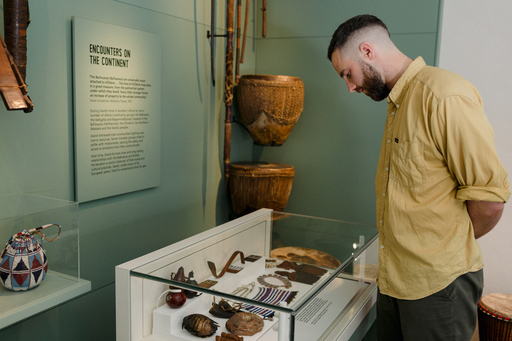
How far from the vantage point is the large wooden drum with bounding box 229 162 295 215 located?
3.46 meters

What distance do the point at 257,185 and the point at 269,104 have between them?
607 millimetres

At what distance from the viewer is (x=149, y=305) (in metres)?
1.64

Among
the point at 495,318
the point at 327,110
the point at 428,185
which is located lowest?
the point at 495,318

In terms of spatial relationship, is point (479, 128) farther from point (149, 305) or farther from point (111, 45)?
point (111, 45)

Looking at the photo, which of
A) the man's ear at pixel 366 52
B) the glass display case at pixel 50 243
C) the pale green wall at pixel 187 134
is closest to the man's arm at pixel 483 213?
the man's ear at pixel 366 52

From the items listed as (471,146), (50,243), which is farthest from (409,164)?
(50,243)

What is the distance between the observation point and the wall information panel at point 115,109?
2.44 metres

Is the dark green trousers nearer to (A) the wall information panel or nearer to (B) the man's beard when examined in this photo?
(B) the man's beard

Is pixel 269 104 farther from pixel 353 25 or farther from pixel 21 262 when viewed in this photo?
pixel 21 262

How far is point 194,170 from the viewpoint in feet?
11.1

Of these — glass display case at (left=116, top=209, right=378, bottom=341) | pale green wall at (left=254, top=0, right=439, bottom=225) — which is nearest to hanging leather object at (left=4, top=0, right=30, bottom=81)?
glass display case at (left=116, top=209, right=378, bottom=341)

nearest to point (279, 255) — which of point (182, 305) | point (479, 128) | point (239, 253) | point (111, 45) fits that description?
point (239, 253)

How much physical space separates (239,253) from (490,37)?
244 centimetres

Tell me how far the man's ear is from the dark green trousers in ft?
2.90
